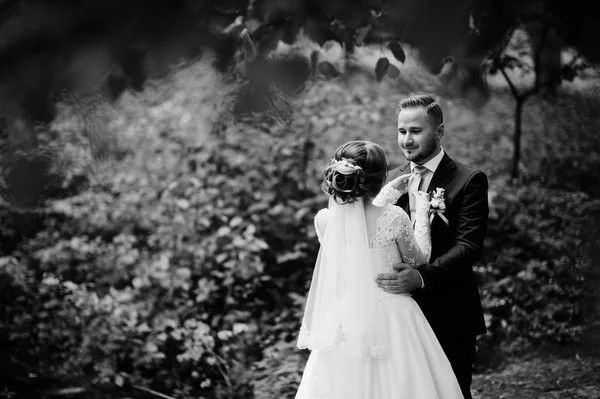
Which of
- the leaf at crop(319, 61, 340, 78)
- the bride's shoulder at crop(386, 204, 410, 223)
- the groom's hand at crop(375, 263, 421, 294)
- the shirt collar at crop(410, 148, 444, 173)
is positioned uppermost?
the shirt collar at crop(410, 148, 444, 173)

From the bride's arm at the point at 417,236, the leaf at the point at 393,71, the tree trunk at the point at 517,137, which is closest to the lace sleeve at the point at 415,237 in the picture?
the bride's arm at the point at 417,236

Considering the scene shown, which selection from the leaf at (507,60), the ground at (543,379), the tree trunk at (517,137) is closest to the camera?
the leaf at (507,60)

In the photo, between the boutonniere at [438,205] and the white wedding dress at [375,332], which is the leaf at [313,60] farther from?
the boutonniere at [438,205]

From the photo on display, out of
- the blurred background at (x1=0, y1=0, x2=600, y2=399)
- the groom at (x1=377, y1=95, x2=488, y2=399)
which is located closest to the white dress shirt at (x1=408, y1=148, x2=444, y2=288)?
the groom at (x1=377, y1=95, x2=488, y2=399)

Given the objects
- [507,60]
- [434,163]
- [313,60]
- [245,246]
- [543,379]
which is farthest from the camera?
[245,246]

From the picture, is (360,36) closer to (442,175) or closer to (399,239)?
(399,239)

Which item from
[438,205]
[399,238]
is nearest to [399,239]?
[399,238]

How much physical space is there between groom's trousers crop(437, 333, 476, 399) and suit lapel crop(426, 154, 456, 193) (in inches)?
24.8

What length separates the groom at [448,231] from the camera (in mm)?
2838

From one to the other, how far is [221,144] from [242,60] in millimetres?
4872

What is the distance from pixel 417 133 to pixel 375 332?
83 cm

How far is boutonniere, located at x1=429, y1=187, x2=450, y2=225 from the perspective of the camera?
9.36 feet

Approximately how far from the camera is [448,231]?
2920mm

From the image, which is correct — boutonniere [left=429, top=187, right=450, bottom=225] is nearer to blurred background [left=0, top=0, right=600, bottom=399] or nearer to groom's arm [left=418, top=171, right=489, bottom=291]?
groom's arm [left=418, top=171, right=489, bottom=291]
